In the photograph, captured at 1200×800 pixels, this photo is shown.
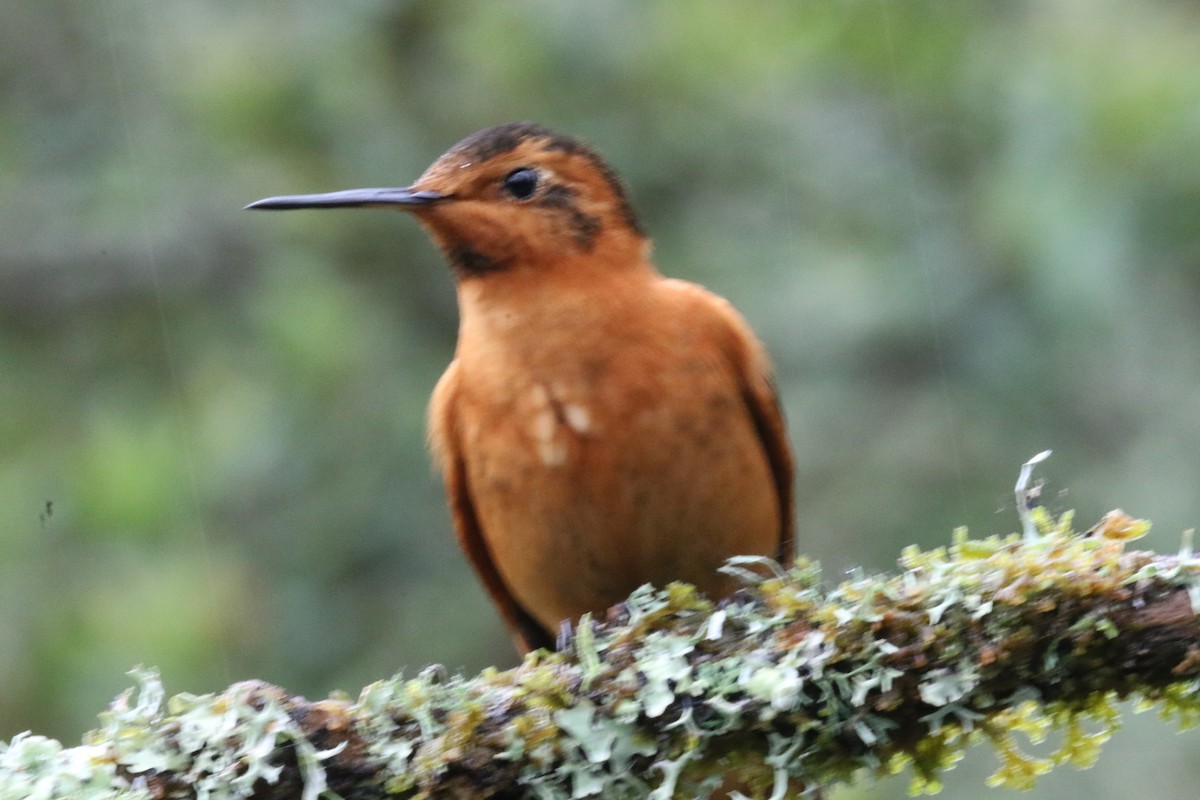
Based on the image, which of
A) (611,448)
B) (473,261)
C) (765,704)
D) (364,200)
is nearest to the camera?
(765,704)

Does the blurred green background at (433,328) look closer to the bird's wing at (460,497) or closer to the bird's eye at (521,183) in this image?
the bird's wing at (460,497)

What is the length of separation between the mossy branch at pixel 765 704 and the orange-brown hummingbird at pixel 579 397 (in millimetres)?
1061

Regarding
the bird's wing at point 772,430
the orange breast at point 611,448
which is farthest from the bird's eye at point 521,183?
the bird's wing at point 772,430

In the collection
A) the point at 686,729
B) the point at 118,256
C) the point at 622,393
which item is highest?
the point at 118,256

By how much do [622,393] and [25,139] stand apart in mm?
5641

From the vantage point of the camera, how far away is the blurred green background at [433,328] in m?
7.06

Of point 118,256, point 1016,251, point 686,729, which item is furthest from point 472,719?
point 118,256

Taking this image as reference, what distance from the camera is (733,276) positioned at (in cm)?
784

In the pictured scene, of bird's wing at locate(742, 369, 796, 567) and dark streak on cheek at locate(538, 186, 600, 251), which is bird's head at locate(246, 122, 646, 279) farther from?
bird's wing at locate(742, 369, 796, 567)

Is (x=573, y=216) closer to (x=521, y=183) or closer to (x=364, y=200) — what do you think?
(x=521, y=183)

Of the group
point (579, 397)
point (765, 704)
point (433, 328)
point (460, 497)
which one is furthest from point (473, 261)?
point (433, 328)

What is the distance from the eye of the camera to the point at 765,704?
288 cm

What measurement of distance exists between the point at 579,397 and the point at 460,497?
26.5 inches

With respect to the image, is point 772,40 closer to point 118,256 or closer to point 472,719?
point 118,256
